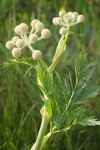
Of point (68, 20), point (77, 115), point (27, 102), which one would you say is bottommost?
point (77, 115)

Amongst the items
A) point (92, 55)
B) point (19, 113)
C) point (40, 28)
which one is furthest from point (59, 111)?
point (92, 55)

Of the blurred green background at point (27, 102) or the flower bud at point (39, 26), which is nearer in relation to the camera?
the flower bud at point (39, 26)

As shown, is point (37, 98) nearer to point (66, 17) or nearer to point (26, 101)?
point (26, 101)

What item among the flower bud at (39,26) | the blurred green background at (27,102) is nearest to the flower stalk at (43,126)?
the blurred green background at (27,102)

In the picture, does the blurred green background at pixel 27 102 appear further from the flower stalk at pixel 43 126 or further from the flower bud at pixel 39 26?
the flower bud at pixel 39 26

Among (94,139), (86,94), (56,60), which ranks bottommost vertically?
(94,139)

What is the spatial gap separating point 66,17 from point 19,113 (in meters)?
0.83

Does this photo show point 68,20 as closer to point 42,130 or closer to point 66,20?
point 66,20

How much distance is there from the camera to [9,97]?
5.96ft

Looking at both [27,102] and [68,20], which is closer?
[68,20]

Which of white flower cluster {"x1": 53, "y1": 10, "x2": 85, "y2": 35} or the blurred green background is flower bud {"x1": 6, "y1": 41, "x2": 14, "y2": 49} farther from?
the blurred green background

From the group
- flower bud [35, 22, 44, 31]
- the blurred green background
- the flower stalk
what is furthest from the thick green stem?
flower bud [35, 22, 44, 31]

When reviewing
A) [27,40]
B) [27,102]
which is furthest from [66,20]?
[27,102]

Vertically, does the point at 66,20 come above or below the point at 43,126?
above
